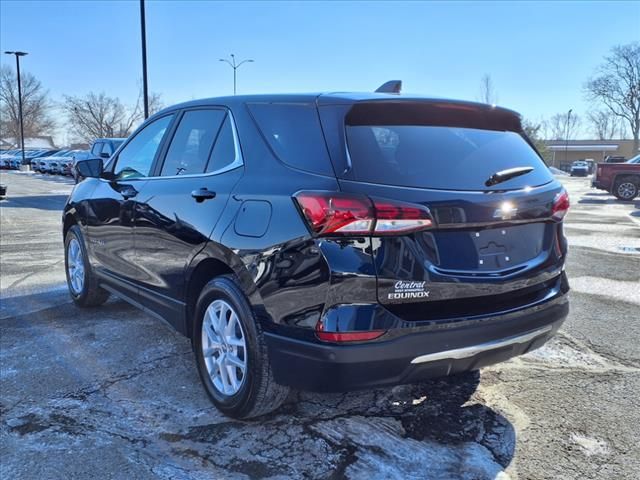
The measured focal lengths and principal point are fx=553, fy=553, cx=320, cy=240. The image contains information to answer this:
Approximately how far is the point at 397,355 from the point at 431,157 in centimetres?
96

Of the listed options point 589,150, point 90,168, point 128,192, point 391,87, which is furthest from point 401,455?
point 589,150

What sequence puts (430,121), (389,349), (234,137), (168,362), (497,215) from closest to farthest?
1. (389,349)
2. (497,215)
3. (430,121)
4. (234,137)
5. (168,362)

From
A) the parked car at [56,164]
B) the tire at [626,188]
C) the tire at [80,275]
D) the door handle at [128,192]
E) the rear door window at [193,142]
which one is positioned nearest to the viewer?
the rear door window at [193,142]

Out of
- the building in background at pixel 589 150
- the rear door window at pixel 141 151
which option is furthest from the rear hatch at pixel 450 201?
the building in background at pixel 589 150

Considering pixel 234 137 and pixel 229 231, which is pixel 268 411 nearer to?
pixel 229 231

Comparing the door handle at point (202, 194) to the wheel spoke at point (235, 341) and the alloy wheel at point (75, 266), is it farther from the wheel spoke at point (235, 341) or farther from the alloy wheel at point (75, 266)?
the alloy wheel at point (75, 266)

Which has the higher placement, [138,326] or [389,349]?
[389,349]

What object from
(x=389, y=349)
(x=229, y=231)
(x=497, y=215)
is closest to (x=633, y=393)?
(x=497, y=215)

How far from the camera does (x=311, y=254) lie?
7.82 feet

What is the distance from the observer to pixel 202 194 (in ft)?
10.3

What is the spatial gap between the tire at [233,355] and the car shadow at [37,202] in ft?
41.9

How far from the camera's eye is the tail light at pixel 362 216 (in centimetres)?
231

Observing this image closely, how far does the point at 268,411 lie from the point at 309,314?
31.3 inches

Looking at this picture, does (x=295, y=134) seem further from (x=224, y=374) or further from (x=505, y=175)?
(x=224, y=374)
